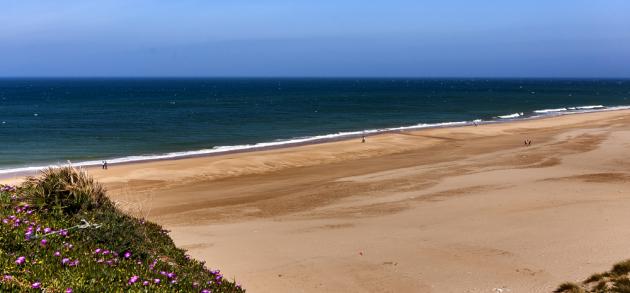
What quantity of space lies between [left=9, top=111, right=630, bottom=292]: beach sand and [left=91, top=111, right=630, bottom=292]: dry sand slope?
47 mm

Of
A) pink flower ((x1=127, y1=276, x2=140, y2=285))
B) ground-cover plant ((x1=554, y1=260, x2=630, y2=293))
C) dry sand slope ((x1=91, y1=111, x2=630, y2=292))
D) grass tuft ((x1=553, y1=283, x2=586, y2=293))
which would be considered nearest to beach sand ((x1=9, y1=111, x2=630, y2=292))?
dry sand slope ((x1=91, y1=111, x2=630, y2=292))

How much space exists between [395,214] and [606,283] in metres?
7.69

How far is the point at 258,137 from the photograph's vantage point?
146 feet

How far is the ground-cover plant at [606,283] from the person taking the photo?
8800 mm

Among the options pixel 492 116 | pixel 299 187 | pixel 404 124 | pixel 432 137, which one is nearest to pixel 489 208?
pixel 299 187

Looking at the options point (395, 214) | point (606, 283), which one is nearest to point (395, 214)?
point (395, 214)

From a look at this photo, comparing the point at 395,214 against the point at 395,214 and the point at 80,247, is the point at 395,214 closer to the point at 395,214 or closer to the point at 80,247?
the point at 395,214

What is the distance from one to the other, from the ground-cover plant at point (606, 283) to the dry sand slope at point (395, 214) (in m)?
0.40

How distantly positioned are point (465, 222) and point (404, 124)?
40047 millimetres

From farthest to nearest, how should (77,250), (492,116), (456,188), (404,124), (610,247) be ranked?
(492,116), (404,124), (456,188), (610,247), (77,250)

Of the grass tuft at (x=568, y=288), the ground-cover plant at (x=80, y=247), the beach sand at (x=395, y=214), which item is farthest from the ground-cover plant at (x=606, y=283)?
the ground-cover plant at (x=80, y=247)

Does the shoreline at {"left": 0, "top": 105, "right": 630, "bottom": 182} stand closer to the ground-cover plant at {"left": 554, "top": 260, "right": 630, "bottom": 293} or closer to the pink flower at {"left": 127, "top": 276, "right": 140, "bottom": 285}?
the pink flower at {"left": 127, "top": 276, "right": 140, "bottom": 285}

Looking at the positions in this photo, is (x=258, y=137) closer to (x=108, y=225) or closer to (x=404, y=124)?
(x=404, y=124)

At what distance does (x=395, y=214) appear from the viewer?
16.5m
